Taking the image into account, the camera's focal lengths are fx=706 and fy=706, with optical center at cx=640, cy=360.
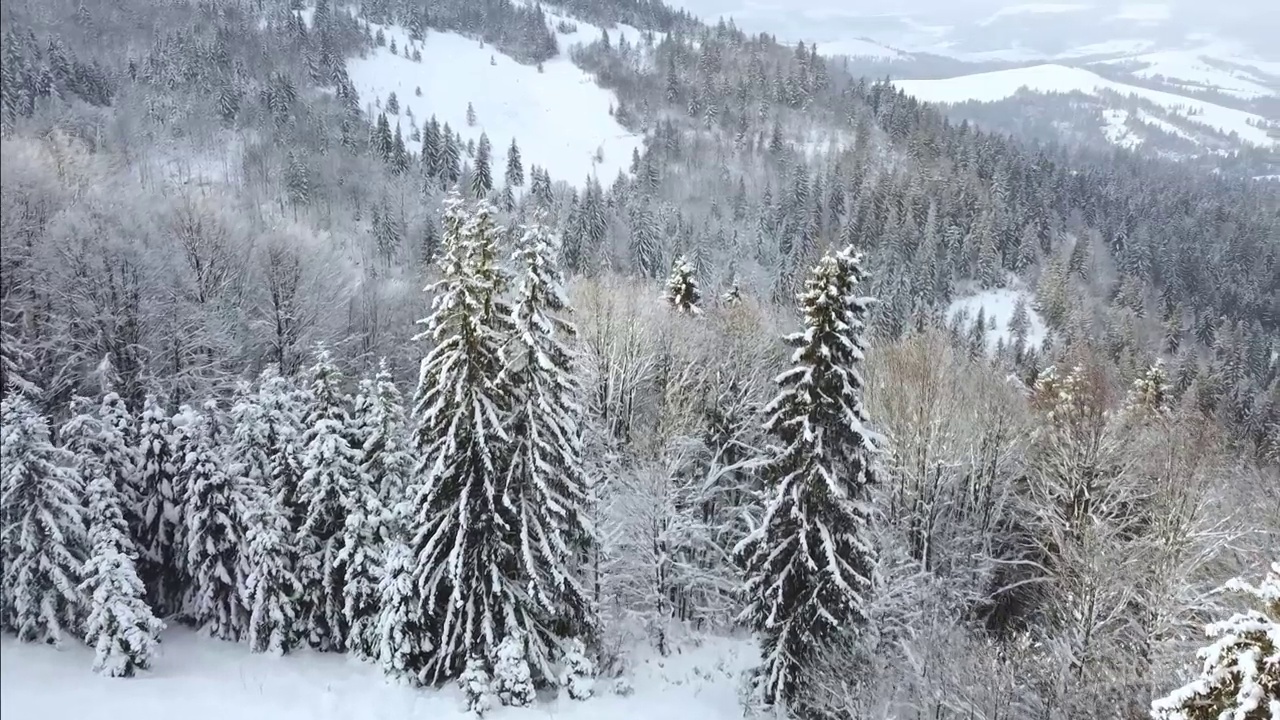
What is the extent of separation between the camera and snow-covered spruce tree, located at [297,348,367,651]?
17703 mm

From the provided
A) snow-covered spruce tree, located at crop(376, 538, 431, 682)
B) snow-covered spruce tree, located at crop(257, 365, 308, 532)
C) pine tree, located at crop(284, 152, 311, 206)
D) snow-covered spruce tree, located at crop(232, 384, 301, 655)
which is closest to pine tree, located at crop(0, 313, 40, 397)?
snow-covered spruce tree, located at crop(376, 538, 431, 682)

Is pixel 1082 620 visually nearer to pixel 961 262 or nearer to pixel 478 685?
pixel 478 685

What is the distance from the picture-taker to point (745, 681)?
19031 mm

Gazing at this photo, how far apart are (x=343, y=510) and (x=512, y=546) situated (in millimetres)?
5062

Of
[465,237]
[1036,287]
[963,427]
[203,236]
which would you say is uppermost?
[465,237]

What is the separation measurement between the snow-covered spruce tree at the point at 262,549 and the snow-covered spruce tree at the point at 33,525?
878 cm

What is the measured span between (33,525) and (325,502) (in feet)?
38.2

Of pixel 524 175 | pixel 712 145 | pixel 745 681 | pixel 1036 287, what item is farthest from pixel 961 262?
pixel 745 681

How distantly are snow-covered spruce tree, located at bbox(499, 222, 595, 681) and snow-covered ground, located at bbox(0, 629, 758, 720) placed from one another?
77.3 inches

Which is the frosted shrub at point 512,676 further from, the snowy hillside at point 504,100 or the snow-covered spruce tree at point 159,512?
the snowy hillside at point 504,100

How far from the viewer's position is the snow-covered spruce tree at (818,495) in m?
16.0

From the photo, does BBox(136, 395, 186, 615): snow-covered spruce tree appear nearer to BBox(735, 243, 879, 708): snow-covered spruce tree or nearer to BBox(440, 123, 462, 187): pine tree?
BBox(735, 243, 879, 708): snow-covered spruce tree

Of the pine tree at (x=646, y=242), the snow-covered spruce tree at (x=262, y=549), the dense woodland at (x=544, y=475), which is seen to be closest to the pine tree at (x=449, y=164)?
the pine tree at (x=646, y=242)

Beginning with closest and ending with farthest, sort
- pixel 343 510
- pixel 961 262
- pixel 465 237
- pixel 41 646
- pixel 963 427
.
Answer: pixel 41 646
pixel 465 237
pixel 343 510
pixel 963 427
pixel 961 262
